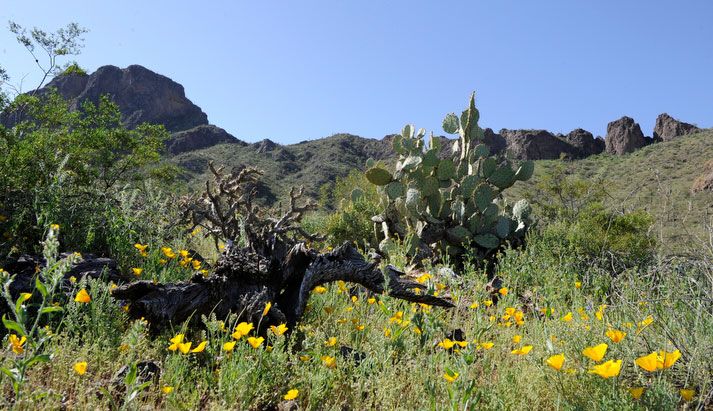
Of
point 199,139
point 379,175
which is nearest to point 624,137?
point 199,139

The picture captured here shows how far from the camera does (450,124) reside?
8016 mm

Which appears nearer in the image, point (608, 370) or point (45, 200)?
point (608, 370)

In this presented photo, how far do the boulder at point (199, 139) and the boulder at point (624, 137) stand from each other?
143 ft

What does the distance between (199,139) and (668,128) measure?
188 feet

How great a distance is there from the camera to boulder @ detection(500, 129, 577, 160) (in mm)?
59219

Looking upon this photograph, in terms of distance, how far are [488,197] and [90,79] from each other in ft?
348

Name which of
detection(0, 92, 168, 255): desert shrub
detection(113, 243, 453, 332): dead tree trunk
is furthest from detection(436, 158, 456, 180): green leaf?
detection(0, 92, 168, 255): desert shrub

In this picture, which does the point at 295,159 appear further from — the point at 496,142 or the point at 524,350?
the point at 524,350

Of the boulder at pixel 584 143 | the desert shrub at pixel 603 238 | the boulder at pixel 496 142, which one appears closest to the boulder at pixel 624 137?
the boulder at pixel 584 143

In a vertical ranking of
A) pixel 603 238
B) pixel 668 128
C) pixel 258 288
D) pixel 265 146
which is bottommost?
pixel 258 288

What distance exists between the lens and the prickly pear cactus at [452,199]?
640cm

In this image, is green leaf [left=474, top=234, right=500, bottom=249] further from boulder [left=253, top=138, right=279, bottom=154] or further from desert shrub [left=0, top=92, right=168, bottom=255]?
boulder [left=253, top=138, right=279, bottom=154]

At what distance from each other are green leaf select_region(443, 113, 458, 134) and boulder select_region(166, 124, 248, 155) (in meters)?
57.5

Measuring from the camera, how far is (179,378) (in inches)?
84.8
